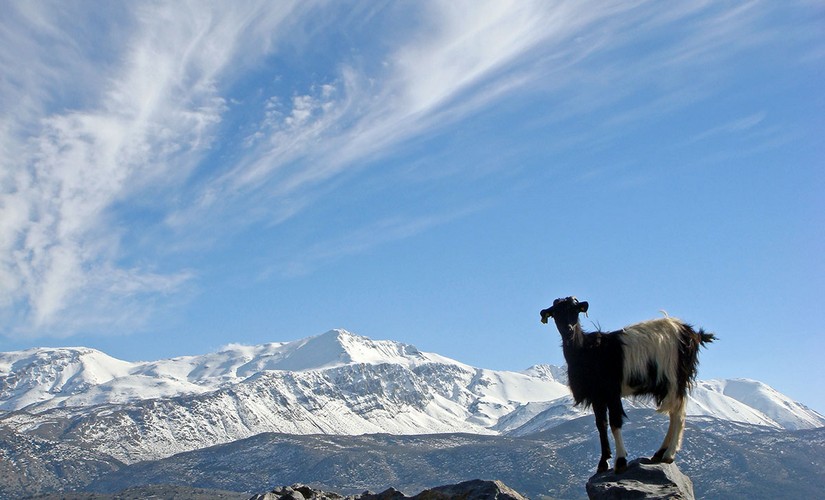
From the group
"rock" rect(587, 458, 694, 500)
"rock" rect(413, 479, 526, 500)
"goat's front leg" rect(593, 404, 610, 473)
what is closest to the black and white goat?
"goat's front leg" rect(593, 404, 610, 473)

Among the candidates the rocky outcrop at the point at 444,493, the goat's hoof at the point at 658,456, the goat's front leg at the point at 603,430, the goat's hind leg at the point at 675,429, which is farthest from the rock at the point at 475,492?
the goat's hind leg at the point at 675,429

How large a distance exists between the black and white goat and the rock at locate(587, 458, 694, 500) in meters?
0.83

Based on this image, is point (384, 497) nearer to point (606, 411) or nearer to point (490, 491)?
point (490, 491)

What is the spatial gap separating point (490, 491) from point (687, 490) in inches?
164

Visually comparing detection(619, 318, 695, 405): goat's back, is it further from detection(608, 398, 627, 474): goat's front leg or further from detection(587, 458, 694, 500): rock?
detection(587, 458, 694, 500): rock

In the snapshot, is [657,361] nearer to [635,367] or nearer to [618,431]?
[635,367]

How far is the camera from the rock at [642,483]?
17234mm

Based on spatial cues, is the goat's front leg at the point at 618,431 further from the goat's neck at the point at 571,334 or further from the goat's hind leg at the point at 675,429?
the goat's neck at the point at 571,334

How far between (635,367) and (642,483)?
2.86 m

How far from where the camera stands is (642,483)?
701 inches

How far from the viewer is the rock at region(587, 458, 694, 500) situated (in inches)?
679

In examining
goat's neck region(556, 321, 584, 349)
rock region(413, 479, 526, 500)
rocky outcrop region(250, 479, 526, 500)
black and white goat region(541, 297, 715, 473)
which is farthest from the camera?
goat's neck region(556, 321, 584, 349)

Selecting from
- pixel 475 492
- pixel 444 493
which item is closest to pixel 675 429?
pixel 475 492

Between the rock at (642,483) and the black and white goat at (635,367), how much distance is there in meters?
0.83
